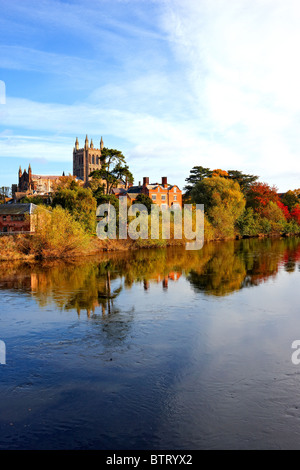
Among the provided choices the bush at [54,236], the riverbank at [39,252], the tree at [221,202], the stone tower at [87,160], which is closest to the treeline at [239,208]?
the tree at [221,202]

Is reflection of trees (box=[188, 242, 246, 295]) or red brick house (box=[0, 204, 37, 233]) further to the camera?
red brick house (box=[0, 204, 37, 233])

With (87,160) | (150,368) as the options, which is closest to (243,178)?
(150,368)

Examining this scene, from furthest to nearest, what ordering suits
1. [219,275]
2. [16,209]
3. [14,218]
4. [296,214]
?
1. [296,214]
2. [14,218]
3. [16,209]
4. [219,275]

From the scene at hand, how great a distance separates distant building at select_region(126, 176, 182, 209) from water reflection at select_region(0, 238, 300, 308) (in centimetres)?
4485

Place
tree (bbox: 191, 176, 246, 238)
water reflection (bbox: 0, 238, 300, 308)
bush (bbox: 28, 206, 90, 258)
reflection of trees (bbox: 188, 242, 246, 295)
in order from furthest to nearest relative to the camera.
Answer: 1. tree (bbox: 191, 176, 246, 238)
2. bush (bbox: 28, 206, 90, 258)
3. reflection of trees (bbox: 188, 242, 246, 295)
4. water reflection (bbox: 0, 238, 300, 308)

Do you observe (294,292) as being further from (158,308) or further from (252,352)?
(252,352)

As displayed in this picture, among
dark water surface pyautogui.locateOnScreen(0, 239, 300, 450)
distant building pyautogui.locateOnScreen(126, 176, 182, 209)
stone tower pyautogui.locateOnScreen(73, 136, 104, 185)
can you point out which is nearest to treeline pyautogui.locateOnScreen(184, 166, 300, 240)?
distant building pyautogui.locateOnScreen(126, 176, 182, 209)

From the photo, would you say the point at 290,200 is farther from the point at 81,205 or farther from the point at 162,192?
the point at 81,205

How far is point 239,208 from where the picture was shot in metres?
71.1

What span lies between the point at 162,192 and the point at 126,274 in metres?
60.8

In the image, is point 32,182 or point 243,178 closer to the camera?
point 243,178

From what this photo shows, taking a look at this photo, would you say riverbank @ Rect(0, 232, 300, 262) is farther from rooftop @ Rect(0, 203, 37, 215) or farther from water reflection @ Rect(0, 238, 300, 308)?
rooftop @ Rect(0, 203, 37, 215)

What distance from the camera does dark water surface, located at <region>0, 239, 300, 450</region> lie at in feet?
28.5
